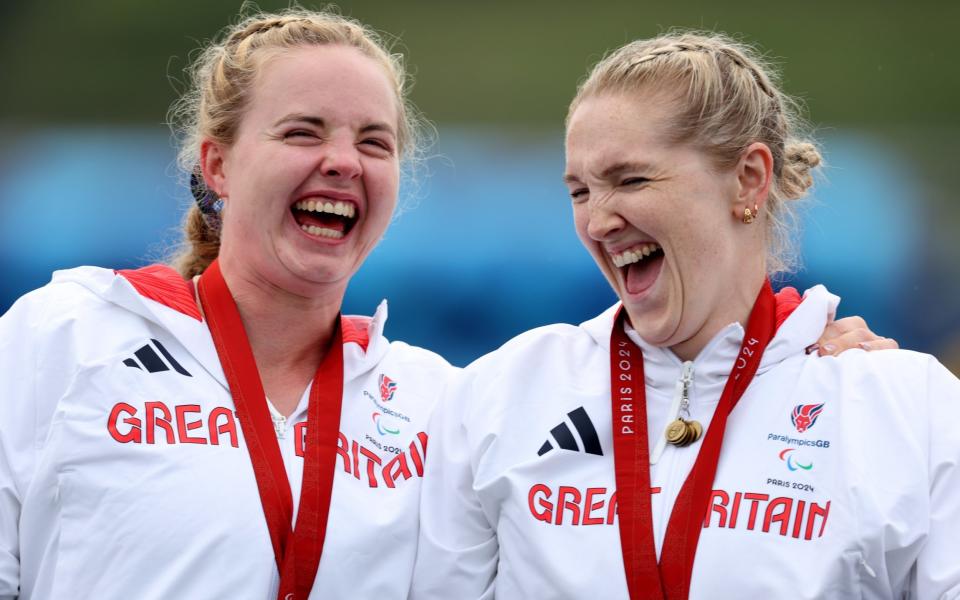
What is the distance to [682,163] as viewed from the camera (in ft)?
7.88

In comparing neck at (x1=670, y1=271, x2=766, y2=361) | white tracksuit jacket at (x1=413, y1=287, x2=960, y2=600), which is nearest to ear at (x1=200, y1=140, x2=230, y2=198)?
white tracksuit jacket at (x1=413, y1=287, x2=960, y2=600)

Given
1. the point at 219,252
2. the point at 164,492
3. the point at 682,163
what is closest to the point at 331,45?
the point at 219,252

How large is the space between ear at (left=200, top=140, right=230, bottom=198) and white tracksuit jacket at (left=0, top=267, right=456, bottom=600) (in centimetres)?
41

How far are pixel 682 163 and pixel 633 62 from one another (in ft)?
0.90

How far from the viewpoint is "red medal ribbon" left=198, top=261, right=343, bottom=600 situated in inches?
94.3

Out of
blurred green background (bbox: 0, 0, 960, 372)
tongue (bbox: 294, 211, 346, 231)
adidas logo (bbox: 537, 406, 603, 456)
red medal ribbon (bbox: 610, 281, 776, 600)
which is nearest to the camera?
red medal ribbon (bbox: 610, 281, 776, 600)

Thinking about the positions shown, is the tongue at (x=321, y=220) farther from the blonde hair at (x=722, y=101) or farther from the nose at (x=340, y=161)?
the blonde hair at (x=722, y=101)

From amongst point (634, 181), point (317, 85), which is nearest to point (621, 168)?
point (634, 181)

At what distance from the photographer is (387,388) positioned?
282 centimetres

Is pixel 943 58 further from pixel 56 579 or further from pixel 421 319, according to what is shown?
pixel 56 579

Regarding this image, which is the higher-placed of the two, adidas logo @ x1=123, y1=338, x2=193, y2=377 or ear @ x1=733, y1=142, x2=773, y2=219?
ear @ x1=733, y1=142, x2=773, y2=219

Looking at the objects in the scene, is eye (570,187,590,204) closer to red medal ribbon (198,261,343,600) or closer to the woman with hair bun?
the woman with hair bun

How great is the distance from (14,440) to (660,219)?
146cm

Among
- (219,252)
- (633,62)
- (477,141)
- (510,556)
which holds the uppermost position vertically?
(477,141)
